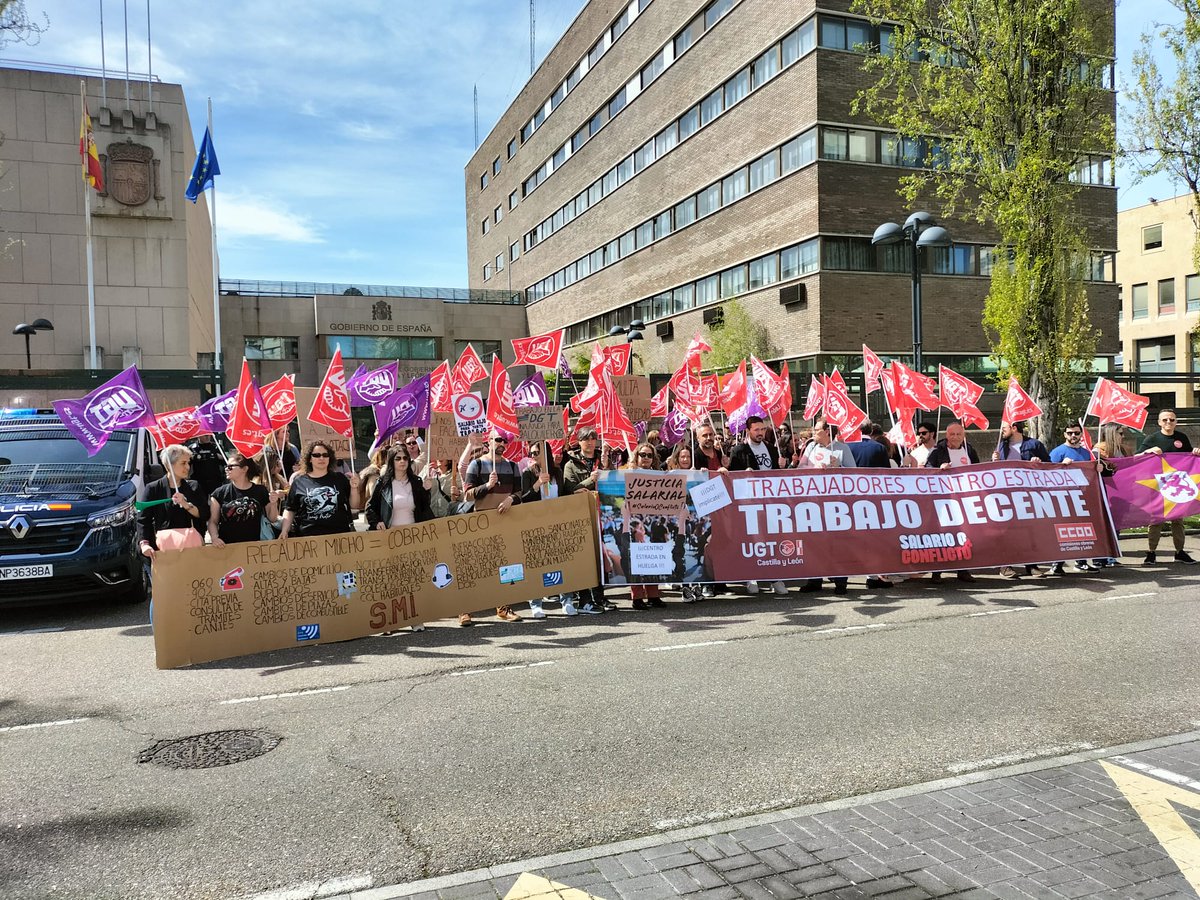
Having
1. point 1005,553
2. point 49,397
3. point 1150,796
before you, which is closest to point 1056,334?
point 1005,553

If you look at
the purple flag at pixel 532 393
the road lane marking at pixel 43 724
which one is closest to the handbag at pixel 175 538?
the road lane marking at pixel 43 724

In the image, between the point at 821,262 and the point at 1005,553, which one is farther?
the point at 821,262

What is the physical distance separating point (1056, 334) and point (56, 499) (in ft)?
59.7

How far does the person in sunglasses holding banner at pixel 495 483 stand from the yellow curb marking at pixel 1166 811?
5.72m

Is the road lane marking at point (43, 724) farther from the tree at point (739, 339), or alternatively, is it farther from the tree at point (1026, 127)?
the tree at point (739, 339)

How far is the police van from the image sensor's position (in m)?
8.87

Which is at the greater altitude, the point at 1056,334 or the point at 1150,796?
the point at 1056,334

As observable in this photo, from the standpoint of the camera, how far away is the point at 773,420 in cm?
1372

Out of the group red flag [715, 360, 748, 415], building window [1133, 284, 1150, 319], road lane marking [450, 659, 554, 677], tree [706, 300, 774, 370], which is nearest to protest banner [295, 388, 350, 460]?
red flag [715, 360, 748, 415]

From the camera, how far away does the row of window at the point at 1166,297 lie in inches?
2014

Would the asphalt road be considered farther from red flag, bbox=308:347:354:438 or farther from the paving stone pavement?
red flag, bbox=308:347:354:438

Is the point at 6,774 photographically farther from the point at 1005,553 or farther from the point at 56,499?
Result: the point at 1005,553

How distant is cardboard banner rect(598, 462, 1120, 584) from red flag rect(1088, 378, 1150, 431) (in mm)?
1420

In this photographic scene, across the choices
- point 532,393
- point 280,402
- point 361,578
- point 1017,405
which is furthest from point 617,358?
point 361,578
